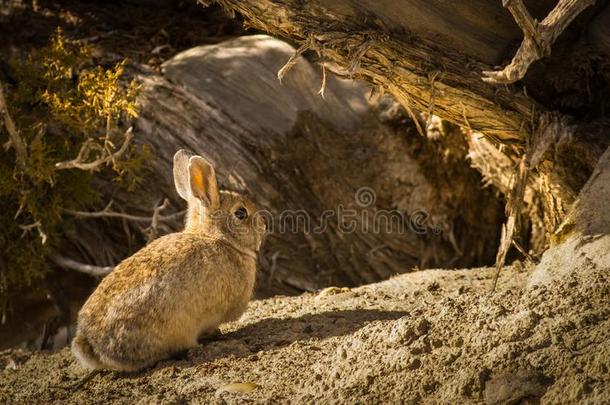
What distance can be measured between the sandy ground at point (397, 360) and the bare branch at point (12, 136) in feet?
5.92

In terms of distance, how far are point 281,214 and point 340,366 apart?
4212mm

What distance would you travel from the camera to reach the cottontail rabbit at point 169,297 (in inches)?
212

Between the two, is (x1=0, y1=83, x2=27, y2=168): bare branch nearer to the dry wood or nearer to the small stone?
the dry wood

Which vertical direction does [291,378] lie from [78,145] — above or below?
below

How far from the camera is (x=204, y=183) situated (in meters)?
6.13

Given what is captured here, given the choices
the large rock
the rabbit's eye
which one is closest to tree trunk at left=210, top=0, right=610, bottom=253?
the large rock

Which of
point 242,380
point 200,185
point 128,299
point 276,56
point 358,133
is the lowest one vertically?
point 242,380

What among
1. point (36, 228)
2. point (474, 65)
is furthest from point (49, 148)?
point (474, 65)

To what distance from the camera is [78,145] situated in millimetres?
7629

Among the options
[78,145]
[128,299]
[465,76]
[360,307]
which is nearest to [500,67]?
[465,76]

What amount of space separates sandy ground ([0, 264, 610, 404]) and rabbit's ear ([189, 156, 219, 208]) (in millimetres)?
968

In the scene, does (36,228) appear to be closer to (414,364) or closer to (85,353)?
(85,353)

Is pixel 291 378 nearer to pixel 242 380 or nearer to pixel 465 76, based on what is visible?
pixel 242 380

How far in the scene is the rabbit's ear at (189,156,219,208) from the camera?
19.7ft
